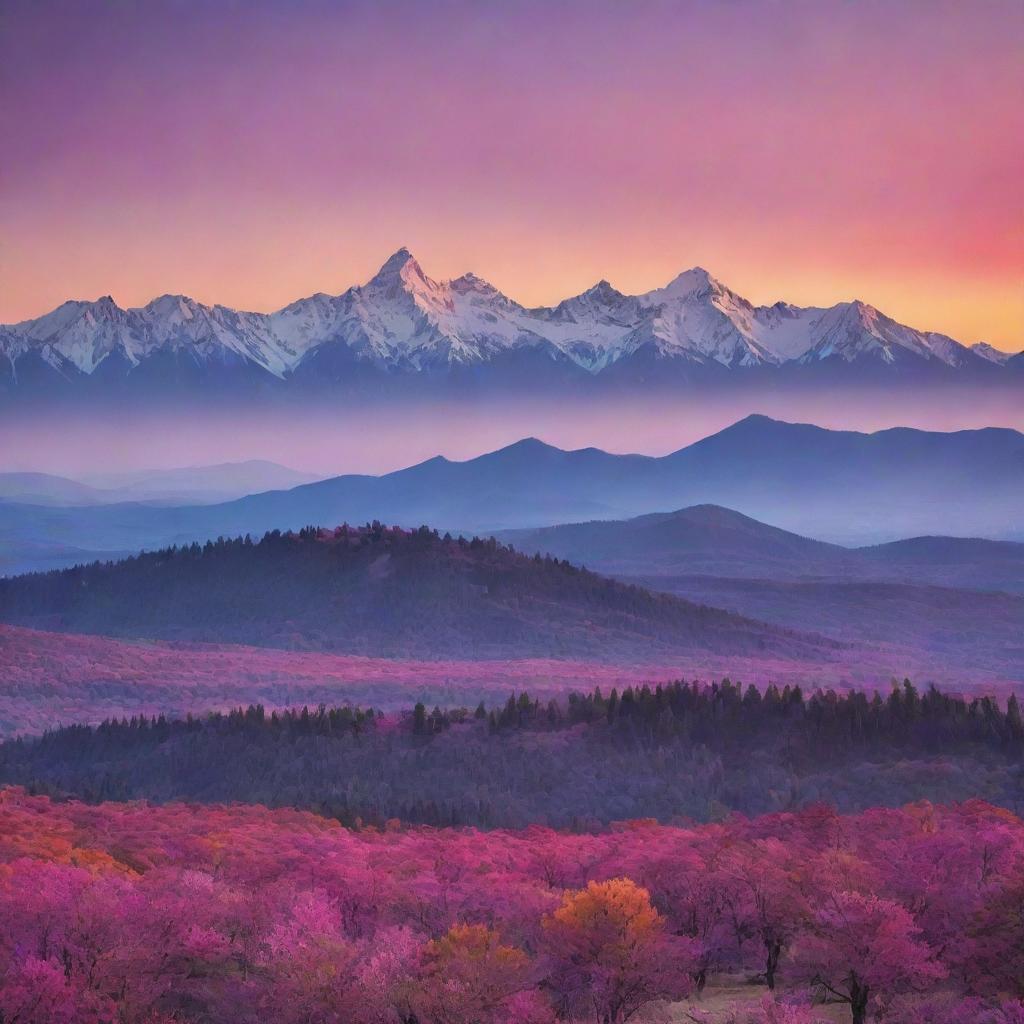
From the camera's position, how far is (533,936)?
81.9 m

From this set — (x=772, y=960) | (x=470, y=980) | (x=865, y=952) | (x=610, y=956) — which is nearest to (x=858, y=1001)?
(x=865, y=952)

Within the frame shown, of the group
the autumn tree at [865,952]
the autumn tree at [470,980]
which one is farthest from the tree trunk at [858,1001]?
the autumn tree at [470,980]

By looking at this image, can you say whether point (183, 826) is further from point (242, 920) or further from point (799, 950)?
point (799, 950)

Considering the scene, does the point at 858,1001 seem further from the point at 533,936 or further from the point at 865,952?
the point at 533,936

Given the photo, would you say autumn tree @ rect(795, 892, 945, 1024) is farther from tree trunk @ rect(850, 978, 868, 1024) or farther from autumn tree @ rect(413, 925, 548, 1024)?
autumn tree @ rect(413, 925, 548, 1024)

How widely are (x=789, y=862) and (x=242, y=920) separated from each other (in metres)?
35.7

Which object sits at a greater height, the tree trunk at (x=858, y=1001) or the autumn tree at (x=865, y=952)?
the autumn tree at (x=865, y=952)

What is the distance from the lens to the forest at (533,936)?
69750mm

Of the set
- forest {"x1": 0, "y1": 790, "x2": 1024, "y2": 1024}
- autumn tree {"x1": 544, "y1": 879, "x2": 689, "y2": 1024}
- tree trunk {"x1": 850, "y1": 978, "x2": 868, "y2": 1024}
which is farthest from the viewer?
autumn tree {"x1": 544, "y1": 879, "x2": 689, "y2": 1024}

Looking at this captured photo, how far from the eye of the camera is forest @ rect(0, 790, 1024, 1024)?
69.8 meters

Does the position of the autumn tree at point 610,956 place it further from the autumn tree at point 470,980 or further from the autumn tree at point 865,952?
the autumn tree at point 865,952

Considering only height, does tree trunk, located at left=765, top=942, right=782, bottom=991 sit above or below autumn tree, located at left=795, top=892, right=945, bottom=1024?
below

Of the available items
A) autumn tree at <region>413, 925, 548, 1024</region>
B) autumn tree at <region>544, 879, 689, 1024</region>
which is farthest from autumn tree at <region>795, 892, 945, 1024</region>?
autumn tree at <region>413, 925, 548, 1024</region>

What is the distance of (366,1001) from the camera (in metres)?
67.4
